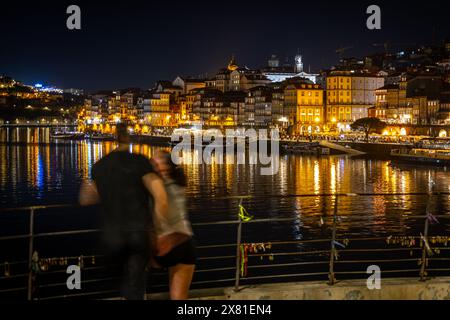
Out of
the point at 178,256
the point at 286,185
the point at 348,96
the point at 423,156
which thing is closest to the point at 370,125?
the point at 348,96

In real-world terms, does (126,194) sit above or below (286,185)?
above

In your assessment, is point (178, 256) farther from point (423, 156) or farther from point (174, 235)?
point (423, 156)

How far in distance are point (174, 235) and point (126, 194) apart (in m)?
0.54

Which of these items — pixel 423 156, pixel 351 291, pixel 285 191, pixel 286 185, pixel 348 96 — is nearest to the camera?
pixel 351 291

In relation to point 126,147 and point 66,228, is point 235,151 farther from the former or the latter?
point 126,147

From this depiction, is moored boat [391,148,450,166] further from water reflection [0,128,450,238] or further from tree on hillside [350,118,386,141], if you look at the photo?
tree on hillside [350,118,386,141]

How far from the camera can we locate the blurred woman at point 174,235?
17.2ft

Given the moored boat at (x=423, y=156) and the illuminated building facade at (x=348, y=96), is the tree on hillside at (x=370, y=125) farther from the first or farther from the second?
the moored boat at (x=423, y=156)

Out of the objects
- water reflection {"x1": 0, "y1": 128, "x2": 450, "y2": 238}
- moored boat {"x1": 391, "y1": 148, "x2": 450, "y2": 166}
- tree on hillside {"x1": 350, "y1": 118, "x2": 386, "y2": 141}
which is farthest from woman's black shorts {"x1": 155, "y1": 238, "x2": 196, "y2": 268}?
tree on hillside {"x1": 350, "y1": 118, "x2": 386, "y2": 141}

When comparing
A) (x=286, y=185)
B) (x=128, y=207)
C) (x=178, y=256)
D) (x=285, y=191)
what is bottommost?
(x=285, y=191)

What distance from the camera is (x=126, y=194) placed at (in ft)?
16.4

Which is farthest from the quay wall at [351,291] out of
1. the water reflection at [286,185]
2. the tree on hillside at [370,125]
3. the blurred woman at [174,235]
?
the tree on hillside at [370,125]
